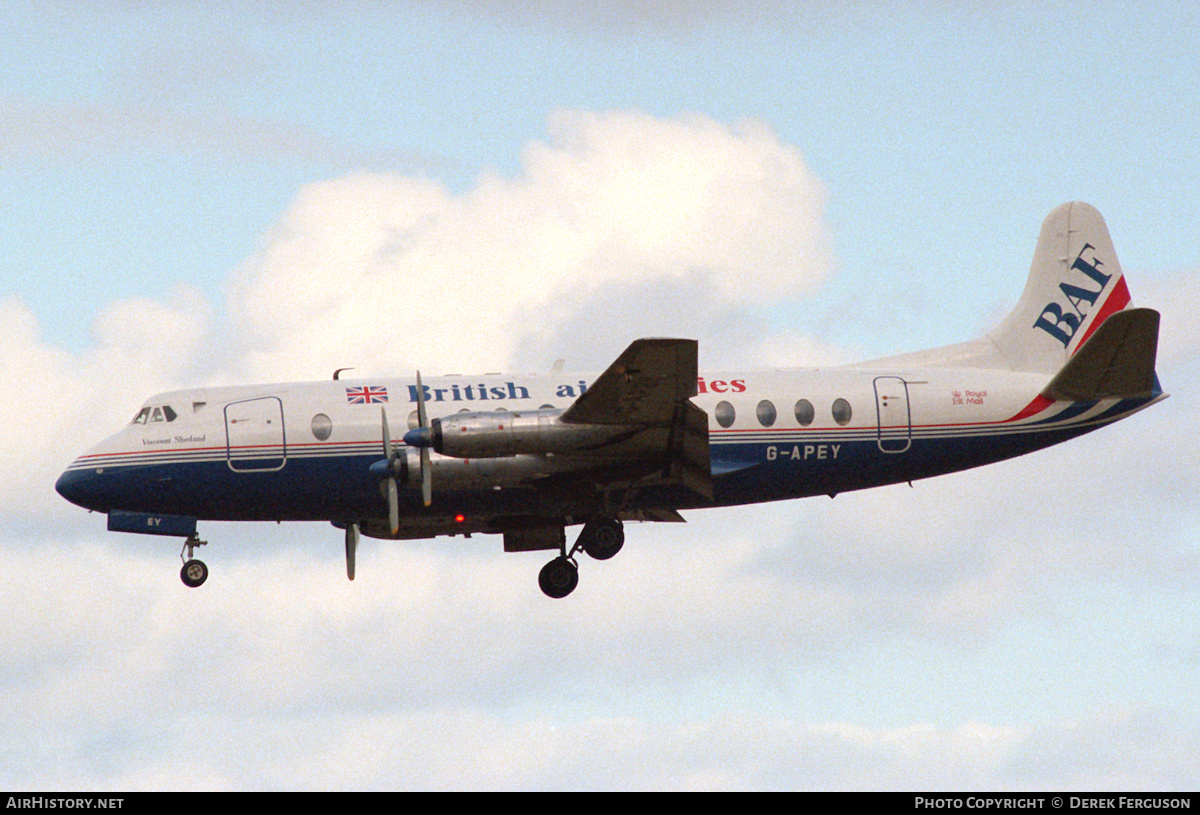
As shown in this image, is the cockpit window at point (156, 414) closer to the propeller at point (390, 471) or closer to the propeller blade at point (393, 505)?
the propeller at point (390, 471)

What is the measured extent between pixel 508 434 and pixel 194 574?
8320mm

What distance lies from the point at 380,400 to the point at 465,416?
4.15 meters

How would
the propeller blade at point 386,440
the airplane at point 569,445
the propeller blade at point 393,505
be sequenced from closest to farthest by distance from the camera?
the propeller blade at point 393,505 → the airplane at point 569,445 → the propeller blade at point 386,440

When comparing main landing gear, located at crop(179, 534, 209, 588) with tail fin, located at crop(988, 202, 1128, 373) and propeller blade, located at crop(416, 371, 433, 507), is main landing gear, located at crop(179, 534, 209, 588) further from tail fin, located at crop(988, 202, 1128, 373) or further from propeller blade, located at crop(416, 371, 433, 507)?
tail fin, located at crop(988, 202, 1128, 373)

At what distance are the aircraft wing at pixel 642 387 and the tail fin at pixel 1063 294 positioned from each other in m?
11.0

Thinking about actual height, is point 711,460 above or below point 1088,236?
below

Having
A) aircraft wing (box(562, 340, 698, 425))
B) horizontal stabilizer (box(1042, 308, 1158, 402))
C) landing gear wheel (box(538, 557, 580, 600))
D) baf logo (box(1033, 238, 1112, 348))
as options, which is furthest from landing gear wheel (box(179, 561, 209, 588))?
baf logo (box(1033, 238, 1112, 348))

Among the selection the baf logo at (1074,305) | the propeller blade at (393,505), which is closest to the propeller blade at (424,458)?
the propeller blade at (393,505)

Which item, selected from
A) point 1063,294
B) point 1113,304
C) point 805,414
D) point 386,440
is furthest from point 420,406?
point 1113,304

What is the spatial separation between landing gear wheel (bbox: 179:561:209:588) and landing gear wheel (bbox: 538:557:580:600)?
7.20 m

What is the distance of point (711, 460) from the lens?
34250 mm

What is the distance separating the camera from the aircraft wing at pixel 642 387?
30.3m
